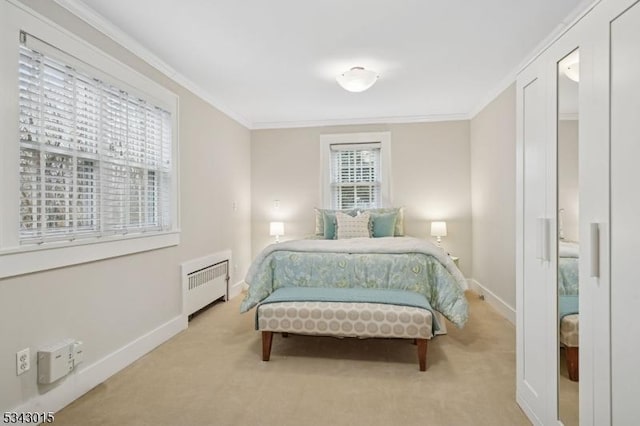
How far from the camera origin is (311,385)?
215 cm

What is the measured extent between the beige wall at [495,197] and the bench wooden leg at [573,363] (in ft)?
6.89

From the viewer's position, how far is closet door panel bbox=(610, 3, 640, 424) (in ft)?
3.39

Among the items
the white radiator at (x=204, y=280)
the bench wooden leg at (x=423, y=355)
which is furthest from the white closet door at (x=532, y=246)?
the white radiator at (x=204, y=280)

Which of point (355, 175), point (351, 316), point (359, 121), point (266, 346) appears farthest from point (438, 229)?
point (266, 346)

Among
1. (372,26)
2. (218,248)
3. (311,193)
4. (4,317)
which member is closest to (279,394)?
(4,317)

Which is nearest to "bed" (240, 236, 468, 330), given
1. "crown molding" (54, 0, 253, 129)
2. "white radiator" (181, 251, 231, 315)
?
"white radiator" (181, 251, 231, 315)

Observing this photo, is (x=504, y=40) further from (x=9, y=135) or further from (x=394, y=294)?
(x=9, y=135)

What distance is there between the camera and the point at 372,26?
240cm

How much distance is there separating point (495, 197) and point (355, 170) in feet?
6.49

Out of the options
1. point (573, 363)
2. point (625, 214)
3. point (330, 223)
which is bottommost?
point (573, 363)

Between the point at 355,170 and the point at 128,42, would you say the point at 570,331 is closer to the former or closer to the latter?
the point at 128,42

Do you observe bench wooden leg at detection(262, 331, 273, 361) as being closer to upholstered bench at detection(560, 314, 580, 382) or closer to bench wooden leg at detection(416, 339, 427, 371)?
bench wooden leg at detection(416, 339, 427, 371)

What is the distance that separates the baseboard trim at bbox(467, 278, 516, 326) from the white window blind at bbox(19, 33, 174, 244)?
3.45 meters

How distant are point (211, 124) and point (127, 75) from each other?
4.62 feet
